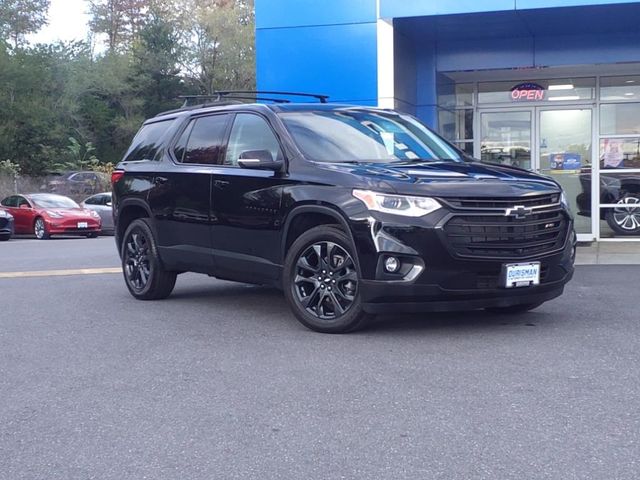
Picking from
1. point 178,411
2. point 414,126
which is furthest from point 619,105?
point 178,411

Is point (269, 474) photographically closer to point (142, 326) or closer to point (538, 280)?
point (538, 280)

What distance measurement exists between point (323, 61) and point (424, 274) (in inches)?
284

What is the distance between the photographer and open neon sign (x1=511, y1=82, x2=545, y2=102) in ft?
48.9

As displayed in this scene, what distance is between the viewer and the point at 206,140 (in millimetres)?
8398

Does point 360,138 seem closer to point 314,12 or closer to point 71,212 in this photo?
point 314,12

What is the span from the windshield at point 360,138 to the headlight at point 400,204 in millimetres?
888

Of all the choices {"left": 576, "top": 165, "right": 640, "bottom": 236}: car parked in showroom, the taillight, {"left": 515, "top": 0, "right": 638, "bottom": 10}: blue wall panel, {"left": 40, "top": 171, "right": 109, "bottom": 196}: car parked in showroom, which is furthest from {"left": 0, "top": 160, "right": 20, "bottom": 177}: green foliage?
{"left": 515, "top": 0, "right": 638, "bottom": 10}: blue wall panel

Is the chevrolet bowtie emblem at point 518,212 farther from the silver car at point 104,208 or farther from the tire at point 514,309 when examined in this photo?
the silver car at point 104,208

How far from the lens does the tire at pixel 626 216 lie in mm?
14992

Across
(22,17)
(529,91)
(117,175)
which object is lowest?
(117,175)

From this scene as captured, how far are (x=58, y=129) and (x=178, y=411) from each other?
132 ft

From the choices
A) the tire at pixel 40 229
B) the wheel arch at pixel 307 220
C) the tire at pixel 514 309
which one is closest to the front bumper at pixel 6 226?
the tire at pixel 40 229

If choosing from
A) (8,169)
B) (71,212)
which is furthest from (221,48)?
(71,212)

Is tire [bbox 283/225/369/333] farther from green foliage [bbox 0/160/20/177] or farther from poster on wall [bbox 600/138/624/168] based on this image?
green foliage [bbox 0/160/20/177]
